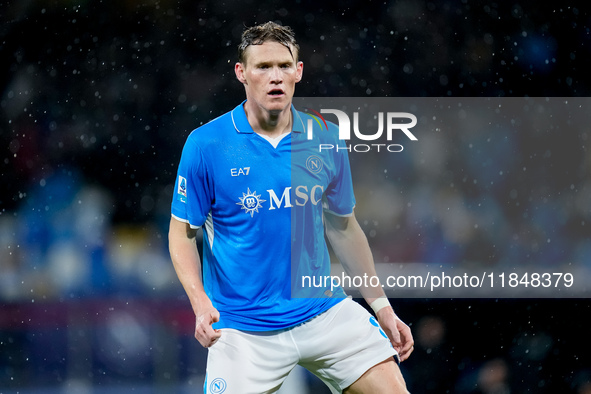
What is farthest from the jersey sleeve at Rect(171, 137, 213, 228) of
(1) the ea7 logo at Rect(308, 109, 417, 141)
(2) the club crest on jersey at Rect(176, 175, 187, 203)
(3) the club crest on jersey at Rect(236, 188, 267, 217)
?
(1) the ea7 logo at Rect(308, 109, 417, 141)

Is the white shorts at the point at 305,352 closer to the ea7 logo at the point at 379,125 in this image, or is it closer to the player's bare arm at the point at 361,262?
the player's bare arm at the point at 361,262

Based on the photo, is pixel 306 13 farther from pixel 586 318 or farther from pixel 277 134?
pixel 586 318

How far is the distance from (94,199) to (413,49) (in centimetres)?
190

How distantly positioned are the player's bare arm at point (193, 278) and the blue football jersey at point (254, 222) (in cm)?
5

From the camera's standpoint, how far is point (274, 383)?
7.78 feet

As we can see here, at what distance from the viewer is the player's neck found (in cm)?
258

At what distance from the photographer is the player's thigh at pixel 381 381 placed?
7.61 ft

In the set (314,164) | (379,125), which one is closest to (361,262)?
(314,164)

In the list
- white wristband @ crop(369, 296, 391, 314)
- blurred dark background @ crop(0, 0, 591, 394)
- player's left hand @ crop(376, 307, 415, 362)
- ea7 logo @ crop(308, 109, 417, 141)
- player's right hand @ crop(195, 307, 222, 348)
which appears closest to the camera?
player's right hand @ crop(195, 307, 222, 348)

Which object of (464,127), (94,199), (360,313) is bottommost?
(360,313)

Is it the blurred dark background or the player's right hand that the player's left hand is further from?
the blurred dark background

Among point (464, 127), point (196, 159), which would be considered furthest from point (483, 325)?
point (196, 159)

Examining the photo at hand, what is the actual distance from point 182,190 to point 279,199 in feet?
1.05

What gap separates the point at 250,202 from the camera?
97.7 inches
